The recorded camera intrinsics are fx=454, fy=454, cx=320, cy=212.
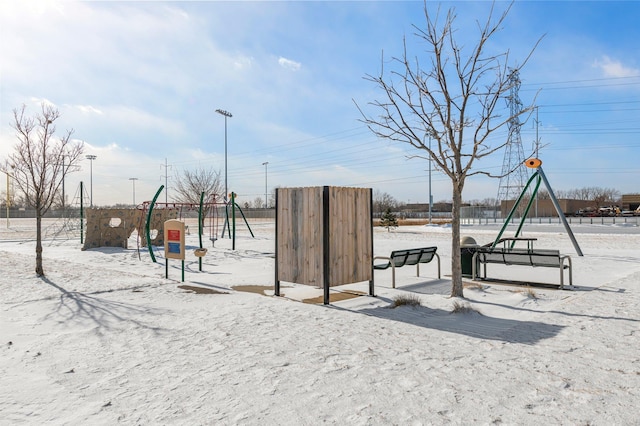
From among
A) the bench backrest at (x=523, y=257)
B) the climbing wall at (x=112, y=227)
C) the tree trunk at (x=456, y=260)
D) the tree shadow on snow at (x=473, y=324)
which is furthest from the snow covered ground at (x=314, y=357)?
the climbing wall at (x=112, y=227)

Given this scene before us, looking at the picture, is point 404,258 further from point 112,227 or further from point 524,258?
point 112,227

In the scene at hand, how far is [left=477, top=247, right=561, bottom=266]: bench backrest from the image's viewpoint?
880 cm

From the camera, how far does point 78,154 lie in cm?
1159

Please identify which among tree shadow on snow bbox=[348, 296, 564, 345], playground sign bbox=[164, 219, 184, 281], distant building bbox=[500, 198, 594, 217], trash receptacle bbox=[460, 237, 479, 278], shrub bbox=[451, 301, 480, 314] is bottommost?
tree shadow on snow bbox=[348, 296, 564, 345]

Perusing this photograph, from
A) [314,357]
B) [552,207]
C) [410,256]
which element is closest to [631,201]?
[552,207]

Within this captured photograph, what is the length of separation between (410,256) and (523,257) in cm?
224

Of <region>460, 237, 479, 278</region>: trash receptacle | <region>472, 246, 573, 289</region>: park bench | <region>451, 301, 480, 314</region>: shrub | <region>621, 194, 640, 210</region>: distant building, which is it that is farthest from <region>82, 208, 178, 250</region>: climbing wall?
<region>621, 194, 640, 210</region>: distant building

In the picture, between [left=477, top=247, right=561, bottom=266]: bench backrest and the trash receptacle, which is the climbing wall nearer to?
the trash receptacle

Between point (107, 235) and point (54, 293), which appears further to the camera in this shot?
point (107, 235)

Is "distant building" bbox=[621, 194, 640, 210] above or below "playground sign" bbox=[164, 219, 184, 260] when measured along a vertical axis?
above

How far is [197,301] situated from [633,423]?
6057 millimetres

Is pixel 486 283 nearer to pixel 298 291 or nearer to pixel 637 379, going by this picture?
pixel 298 291

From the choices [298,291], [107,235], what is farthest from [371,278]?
[107,235]

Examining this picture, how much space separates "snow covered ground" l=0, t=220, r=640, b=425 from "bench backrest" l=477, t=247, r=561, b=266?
671 millimetres
